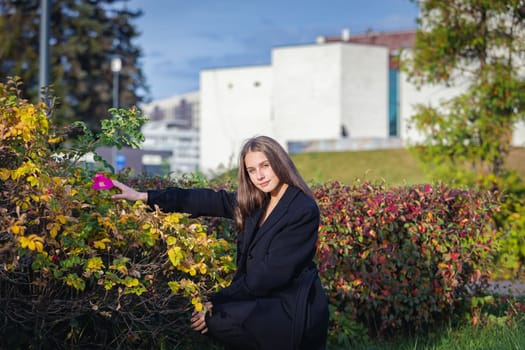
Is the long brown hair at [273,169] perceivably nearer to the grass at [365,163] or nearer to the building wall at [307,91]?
the grass at [365,163]

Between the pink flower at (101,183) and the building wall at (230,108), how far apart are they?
1980 inches

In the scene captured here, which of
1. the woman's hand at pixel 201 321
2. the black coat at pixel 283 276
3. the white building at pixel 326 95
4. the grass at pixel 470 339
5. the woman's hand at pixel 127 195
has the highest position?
the white building at pixel 326 95

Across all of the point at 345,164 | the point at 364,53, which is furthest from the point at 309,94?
the point at 345,164

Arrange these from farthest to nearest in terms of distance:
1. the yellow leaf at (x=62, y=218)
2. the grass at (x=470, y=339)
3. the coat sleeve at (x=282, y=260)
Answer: the grass at (x=470, y=339), the coat sleeve at (x=282, y=260), the yellow leaf at (x=62, y=218)

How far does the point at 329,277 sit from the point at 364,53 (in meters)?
45.9

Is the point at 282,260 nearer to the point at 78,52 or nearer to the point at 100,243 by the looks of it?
the point at 100,243

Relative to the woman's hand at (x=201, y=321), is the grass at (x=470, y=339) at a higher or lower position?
lower

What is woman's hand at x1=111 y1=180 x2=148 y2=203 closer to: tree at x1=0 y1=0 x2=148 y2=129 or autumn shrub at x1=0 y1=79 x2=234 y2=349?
autumn shrub at x1=0 y1=79 x2=234 y2=349

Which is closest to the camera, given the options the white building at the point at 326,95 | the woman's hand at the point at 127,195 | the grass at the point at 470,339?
the woman's hand at the point at 127,195

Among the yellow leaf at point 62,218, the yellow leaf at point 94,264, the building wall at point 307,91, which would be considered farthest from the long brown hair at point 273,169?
the building wall at point 307,91

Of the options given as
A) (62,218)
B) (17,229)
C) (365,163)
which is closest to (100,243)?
(62,218)

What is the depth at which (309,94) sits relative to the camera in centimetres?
5084

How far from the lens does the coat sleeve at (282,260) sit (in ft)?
12.3

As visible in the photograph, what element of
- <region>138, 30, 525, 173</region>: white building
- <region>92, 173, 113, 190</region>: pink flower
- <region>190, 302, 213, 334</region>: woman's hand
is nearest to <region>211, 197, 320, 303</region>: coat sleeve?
<region>190, 302, 213, 334</region>: woman's hand
